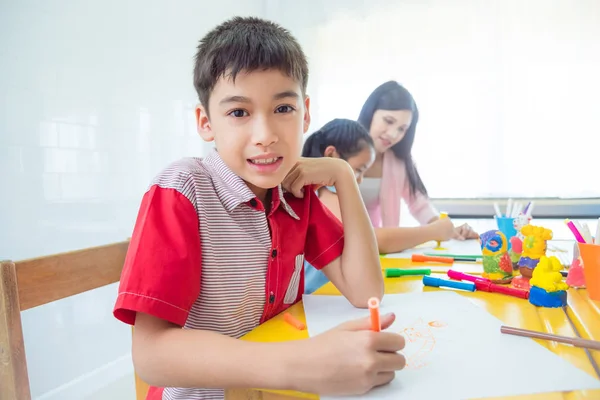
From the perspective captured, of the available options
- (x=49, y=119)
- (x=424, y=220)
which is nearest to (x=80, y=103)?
(x=49, y=119)

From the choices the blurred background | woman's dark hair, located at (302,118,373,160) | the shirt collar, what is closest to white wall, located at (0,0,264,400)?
the blurred background

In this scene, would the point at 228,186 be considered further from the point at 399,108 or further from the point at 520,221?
the point at 399,108

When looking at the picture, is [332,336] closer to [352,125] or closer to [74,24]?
[352,125]

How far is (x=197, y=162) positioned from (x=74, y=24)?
0.92m

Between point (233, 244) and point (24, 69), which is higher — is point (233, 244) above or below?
below

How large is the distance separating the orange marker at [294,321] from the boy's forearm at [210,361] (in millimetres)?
146

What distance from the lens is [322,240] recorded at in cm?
84

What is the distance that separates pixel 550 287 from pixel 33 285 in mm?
761

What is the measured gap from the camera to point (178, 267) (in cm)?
55

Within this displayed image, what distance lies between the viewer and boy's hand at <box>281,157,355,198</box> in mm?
828

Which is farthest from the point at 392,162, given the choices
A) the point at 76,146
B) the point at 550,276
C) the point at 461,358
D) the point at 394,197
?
the point at 461,358

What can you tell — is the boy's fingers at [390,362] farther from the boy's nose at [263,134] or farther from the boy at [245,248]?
the boy's nose at [263,134]

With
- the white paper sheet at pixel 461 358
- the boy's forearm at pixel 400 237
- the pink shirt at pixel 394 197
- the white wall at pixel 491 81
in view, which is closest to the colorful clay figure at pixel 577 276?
the white paper sheet at pixel 461 358

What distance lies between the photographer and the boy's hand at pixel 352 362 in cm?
43
